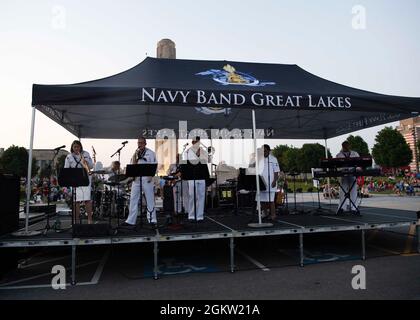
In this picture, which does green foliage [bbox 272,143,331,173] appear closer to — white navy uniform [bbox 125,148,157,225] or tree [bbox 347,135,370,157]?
tree [bbox 347,135,370,157]

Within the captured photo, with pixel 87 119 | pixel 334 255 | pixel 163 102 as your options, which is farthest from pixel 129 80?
pixel 334 255

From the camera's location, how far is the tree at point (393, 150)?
7775cm

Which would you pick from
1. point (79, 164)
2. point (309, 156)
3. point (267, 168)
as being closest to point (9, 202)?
point (79, 164)

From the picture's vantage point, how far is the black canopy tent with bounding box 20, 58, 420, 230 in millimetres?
6402

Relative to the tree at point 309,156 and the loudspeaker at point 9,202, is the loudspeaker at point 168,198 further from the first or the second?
the tree at point 309,156

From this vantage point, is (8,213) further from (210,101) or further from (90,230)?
(210,101)

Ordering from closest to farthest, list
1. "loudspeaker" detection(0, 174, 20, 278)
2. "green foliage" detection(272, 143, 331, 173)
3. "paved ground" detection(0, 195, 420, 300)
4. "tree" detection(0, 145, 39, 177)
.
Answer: "paved ground" detection(0, 195, 420, 300)
"loudspeaker" detection(0, 174, 20, 278)
"tree" detection(0, 145, 39, 177)
"green foliage" detection(272, 143, 331, 173)

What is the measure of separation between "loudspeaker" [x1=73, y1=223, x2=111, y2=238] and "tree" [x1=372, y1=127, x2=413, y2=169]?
8596 centimetres

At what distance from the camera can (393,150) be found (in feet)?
256

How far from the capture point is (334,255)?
7.37 meters

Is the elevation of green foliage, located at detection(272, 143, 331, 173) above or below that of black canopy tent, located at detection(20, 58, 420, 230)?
above

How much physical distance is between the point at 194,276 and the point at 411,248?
5.61 metres

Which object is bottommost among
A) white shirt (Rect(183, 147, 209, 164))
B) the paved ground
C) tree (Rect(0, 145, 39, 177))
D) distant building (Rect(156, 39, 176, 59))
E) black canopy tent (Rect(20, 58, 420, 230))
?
the paved ground

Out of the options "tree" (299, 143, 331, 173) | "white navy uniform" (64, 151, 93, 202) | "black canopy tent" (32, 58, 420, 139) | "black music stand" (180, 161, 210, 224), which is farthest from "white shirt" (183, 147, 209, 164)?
"tree" (299, 143, 331, 173)
